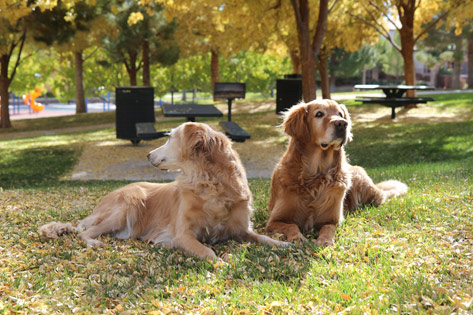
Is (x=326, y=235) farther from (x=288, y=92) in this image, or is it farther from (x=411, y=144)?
(x=288, y=92)

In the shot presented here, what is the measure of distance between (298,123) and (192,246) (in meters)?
1.67

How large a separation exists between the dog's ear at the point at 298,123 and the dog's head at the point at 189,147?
2.42 feet

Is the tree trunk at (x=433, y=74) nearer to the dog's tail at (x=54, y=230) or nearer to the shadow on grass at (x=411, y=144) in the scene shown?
the shadow on grass at (x=411, y=144)

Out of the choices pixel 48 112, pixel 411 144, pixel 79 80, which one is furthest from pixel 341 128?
pixel 48 112

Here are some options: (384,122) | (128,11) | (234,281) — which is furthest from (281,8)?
(234,281)

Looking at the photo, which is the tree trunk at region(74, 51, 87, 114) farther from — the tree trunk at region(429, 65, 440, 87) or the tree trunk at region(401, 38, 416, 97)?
the tree trunk at region(429, 65, 440, 87)

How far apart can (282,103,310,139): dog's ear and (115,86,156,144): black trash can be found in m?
11.3

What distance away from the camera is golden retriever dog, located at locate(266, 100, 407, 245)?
495cm

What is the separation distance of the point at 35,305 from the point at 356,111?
20.2 meters

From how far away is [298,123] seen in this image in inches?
199

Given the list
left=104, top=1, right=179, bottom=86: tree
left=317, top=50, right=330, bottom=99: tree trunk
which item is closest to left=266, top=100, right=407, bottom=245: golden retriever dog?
left=317, top=50, right=330, bottom=99: tree trunk

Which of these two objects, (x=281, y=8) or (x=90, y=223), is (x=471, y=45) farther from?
(x=90, y=223)

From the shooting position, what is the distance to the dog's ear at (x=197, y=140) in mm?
4625

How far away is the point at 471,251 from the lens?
13.6ft
